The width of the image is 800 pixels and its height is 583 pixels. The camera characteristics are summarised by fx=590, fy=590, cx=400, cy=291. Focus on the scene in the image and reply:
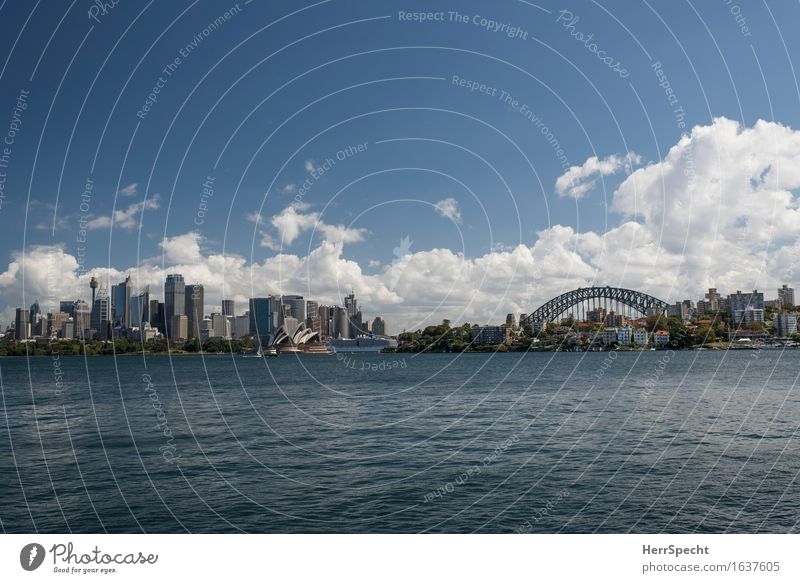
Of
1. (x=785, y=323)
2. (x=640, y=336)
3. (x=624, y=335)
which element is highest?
(x=785, y=323)

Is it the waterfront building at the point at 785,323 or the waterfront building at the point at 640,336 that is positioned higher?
the waterfront building at the point at 785,323

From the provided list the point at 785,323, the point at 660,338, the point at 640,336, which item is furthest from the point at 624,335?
the point at 785,323

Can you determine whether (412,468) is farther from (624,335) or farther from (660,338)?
(660,338)

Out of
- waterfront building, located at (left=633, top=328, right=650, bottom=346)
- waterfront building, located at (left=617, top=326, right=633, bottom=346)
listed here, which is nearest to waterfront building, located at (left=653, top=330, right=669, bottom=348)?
waterfront building, located at (left=633, top=328, right=650, bottom=346)

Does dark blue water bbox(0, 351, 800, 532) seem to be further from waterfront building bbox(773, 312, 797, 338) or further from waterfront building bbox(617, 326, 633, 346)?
waterfront building bbox(773, 312, 797, 338)

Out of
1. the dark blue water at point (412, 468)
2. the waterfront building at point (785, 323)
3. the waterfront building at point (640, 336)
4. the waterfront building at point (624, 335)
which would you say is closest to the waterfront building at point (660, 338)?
the waterfront building at point (640, 336)

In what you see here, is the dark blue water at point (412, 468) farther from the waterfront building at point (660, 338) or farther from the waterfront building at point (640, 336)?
the waterfront building at point (660, 338)

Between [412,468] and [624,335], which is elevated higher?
[624,335]

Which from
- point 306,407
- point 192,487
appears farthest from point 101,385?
point 192,487

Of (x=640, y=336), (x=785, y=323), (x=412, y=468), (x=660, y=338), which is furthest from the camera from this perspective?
(x=660, y=338)
